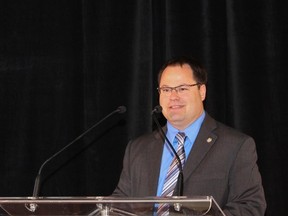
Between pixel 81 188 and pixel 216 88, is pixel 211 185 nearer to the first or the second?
pixel 216 88

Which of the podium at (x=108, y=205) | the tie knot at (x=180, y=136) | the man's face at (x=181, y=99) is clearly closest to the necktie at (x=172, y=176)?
the tie knot at (x=180, y=136)

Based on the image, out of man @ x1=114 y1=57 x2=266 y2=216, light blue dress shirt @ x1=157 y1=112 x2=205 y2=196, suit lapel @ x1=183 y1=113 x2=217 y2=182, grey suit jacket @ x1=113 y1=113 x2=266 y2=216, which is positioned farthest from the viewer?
light blue dress shirt @ x1=157 y1=112 x2=205 y2=196

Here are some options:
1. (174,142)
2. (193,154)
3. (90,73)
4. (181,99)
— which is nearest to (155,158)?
(174,142)

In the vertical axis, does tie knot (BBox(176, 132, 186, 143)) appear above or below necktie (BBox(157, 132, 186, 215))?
above

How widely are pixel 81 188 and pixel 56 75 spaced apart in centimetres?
87

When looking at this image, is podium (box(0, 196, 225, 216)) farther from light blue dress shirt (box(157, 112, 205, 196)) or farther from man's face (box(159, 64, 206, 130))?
man's face (box(159, 64, 206, 130))

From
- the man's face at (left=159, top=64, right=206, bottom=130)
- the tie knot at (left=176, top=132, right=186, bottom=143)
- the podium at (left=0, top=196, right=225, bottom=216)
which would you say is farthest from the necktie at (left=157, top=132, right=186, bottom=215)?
the podium at (left=0, top=196, right=225, bottom=216)

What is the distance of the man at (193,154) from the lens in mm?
3105

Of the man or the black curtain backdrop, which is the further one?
the black curtain backdrop

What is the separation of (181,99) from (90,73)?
1.14 meters

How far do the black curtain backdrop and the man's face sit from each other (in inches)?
28.5

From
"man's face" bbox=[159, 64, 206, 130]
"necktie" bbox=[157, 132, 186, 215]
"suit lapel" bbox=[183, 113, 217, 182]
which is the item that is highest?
"man's face" bbox=[159, 64, 206, 130]

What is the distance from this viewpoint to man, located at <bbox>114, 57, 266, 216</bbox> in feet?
10.2

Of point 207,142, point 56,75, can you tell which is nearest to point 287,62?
point 207,142
